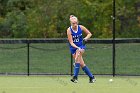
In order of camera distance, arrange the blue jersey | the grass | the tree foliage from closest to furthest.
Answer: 1. the blue jersey
2. the grass
3. the tree foliage

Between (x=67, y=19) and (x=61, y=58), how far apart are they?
24.7 ft

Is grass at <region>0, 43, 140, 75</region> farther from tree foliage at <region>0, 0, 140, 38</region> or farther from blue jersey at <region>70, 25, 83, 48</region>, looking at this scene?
tree foliage at <region>0, 0, 140, 38</region>

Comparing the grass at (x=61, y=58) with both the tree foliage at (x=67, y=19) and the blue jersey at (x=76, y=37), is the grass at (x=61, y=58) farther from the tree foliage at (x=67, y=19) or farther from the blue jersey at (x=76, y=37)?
the tree foliage at (x=67, y=19)

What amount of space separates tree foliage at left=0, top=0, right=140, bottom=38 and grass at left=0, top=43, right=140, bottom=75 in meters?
6.11

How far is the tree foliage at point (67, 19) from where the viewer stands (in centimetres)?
3081

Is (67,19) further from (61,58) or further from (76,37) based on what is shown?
(76,37)

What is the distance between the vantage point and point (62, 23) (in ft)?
103

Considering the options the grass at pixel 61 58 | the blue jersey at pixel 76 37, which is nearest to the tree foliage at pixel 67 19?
the grass at pixel 61 58

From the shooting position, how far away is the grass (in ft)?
74.6

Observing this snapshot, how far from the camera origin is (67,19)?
31078 mm

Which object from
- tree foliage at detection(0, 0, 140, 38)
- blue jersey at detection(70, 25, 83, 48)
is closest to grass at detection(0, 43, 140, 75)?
blue jersey at detection(70, 25, 83, 48)

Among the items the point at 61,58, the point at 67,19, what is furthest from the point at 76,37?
the point at 67,19

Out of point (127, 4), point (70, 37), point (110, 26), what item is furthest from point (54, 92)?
point (127, 4)

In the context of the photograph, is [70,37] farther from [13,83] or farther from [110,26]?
[110,26]
